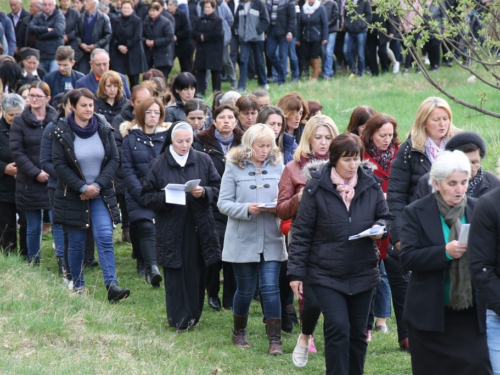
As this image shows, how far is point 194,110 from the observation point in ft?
34.2

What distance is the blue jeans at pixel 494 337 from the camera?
5.75 metres

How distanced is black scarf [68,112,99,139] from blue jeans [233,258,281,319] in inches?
96.5

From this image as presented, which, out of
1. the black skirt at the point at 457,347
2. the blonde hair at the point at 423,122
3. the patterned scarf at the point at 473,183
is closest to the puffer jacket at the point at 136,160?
the blonde hair at the point at 423,122

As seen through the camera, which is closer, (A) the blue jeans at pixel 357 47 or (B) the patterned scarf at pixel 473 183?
(B) the patterned scarf at pixel 473 183

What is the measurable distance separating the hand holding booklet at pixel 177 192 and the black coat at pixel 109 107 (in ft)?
10.9

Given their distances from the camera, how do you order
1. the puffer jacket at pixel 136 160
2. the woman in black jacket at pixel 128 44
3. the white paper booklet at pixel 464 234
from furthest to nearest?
the woman in black jacket at pixel 128 44, the puffer jacket at pixel 136 160, the white paper booklet at pixel 464 234

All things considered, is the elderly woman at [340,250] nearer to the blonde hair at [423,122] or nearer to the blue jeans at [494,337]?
the blonde hair at [423,122]

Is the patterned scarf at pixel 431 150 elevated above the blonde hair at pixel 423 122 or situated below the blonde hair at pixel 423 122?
below

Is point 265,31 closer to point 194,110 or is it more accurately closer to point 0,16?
point 0,16

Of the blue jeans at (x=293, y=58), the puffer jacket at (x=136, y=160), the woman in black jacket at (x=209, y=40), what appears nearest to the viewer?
the puffer jacket at (x=136, y=160)

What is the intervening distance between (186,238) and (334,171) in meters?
2.30

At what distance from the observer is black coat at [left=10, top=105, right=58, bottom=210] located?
35.8 ft

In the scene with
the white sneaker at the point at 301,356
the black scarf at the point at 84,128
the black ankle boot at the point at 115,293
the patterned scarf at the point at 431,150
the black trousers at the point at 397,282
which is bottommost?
the white sneaker at the point at 301,356

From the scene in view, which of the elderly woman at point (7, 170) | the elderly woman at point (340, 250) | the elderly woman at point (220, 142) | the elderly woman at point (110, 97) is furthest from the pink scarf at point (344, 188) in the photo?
the elderly woman at point (7, 170)
